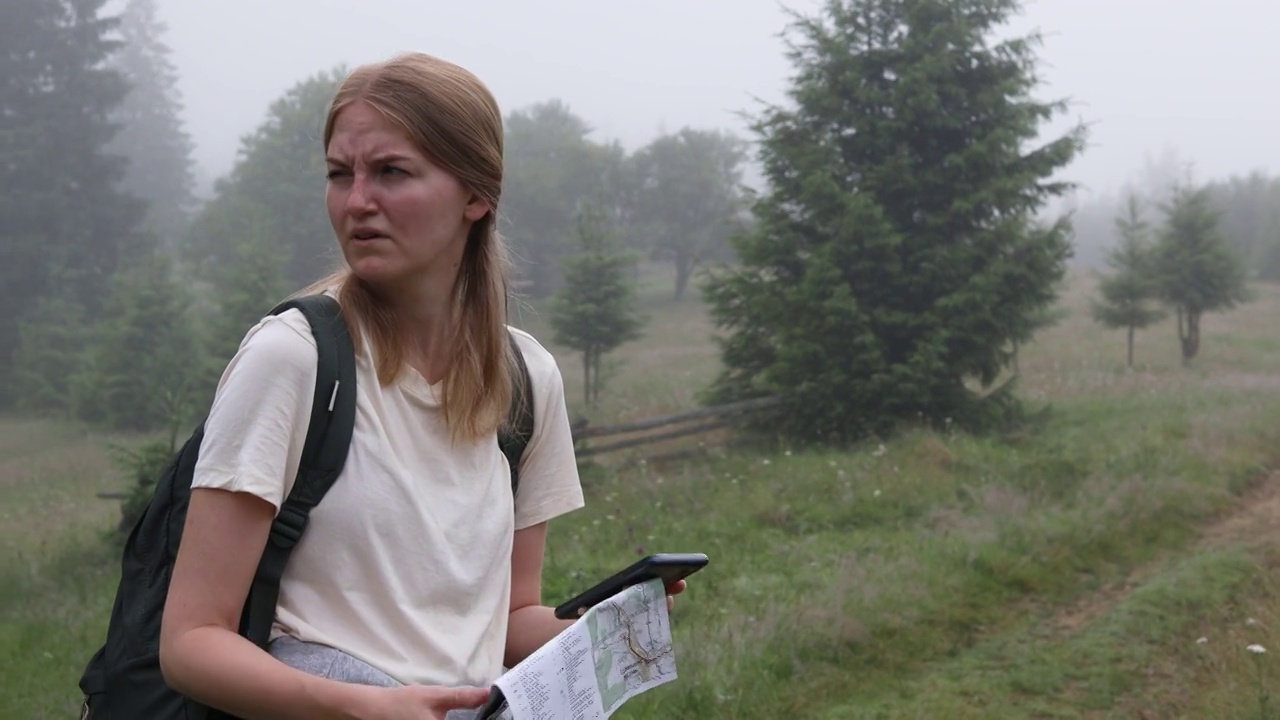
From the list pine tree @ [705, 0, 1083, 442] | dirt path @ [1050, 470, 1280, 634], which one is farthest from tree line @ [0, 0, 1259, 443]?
dirt path @ [1050, 470, 1280, 634]

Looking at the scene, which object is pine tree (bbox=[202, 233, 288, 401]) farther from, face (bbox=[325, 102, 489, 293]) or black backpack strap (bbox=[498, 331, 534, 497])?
face (bbox=[325, 102, 489, 293])

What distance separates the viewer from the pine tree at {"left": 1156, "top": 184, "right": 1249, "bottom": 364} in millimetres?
27531

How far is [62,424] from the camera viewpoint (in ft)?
67.9

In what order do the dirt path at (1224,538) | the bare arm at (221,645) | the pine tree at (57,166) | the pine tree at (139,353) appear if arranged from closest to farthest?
the bare arm at (221,645) < the dirt path at (1224,538) < the pine tree at (57,166) < the pine tree at (139,353)

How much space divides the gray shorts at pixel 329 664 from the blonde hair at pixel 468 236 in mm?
368

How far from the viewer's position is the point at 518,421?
6.50 feet

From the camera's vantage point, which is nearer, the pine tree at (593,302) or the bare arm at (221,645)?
the bare arm at (221,645)

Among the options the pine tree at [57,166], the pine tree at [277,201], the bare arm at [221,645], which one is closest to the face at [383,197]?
the bare arm at [221,645]

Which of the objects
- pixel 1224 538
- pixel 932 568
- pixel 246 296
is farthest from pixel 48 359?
pixel 1224 538

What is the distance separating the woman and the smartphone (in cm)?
14

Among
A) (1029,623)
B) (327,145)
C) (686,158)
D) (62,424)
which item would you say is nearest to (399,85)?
(327,145)

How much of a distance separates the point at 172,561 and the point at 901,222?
578 inches

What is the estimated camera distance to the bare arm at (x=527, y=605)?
2045mm

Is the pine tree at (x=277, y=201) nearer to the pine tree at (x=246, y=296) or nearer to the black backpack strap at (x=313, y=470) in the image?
the pine tree at (x=246, y=296)
